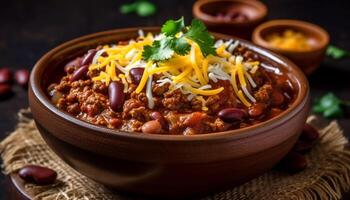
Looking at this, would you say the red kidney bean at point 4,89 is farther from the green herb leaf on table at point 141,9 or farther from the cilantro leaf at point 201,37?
the cilantro leaf at point 201,37

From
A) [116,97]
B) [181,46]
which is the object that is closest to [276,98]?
[181,46]

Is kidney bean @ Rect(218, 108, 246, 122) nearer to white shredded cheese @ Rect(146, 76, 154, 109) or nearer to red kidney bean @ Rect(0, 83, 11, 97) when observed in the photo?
white shredded cheese @ Rect(146, 76, 154, 109)

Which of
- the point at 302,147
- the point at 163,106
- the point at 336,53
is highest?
the point at 163,106

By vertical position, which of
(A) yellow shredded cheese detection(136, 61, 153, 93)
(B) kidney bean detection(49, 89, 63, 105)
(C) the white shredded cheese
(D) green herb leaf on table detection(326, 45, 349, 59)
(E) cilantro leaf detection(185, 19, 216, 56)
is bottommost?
(D) green herb leaf on table detection(326, 45, 349, 59)

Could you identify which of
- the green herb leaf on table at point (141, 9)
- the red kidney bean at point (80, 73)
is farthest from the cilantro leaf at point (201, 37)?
the green herb leaf on table at point (141, 9)

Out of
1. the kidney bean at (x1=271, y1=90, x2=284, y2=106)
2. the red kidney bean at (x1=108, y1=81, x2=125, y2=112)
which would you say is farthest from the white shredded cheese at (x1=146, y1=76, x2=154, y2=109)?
the kidney bean at (x1=271, y1=90, x2=284, y2=106)

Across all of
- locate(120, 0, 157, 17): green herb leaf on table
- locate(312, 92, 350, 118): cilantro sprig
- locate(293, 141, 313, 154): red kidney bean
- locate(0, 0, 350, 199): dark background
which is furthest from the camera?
locate(120, 0, 157, 17): green herb leaf on table

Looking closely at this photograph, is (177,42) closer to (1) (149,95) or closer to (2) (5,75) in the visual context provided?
(1) (149,95)
